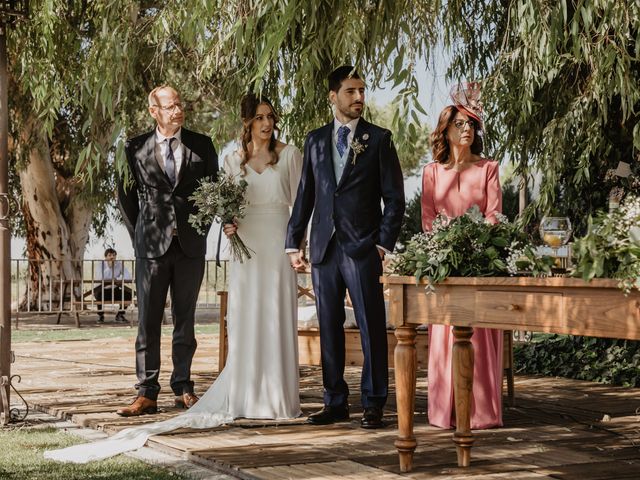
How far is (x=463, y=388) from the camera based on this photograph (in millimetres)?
4895

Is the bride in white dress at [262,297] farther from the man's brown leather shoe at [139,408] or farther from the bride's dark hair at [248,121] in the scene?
the man's brown leather shoe at [139,408]

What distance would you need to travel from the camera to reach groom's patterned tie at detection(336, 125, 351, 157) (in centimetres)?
633

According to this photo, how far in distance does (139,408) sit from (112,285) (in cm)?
1098

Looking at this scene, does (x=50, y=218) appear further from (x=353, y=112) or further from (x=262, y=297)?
(x=353, y=112)

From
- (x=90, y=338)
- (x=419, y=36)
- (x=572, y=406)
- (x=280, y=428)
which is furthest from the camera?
(x=90, y=338)

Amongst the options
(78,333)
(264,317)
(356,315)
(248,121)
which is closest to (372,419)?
(356,315)

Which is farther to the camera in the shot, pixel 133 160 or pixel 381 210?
pixel 133 160

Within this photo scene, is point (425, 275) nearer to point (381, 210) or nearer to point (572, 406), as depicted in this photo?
point (381, 210)

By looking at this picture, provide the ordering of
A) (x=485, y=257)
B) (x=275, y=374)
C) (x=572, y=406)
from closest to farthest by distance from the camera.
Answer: (x=485, y=257)
(x=275, y=374)
(x=572, y=406)

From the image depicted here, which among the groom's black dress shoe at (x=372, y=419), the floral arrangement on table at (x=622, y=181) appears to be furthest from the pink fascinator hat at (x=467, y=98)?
the floral arrangement on table at (x=622, y=181)

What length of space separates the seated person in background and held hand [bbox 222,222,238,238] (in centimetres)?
1108

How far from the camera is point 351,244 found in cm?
620

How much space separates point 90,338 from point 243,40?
32.7ft

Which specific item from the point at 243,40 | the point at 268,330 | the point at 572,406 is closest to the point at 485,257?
the point at 243,40
